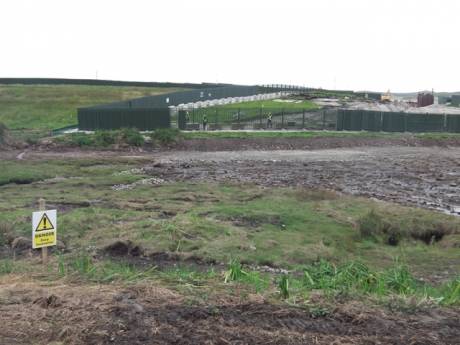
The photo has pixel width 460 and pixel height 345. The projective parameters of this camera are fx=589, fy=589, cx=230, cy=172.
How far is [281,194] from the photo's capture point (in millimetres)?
21391

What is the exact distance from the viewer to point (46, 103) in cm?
6278

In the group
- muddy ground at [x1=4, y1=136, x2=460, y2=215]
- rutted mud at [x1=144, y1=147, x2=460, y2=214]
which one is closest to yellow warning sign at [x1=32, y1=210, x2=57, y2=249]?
muddy ground at [x1=4, y1=136, x2=460, y2=215]

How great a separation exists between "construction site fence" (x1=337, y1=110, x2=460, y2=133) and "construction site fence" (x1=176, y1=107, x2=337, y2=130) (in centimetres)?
147

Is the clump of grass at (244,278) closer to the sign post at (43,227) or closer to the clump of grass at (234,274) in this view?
the clump of grass at (234,274)

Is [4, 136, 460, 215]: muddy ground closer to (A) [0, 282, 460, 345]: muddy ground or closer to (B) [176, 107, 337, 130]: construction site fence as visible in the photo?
(B) [176, 107, 337, 130]: construction site fence

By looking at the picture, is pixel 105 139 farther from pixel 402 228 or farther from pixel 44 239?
pixel 44 239

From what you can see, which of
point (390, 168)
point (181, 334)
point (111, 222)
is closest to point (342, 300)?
point (181, 334)

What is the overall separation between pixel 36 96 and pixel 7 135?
29.7 m

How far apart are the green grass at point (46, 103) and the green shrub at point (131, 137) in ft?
41.0

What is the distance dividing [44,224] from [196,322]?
4.02 metres

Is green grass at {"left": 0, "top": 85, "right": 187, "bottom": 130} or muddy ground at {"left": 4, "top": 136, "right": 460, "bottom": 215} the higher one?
green grass at {"left": 0, "top": 85, "right": 187, "bottom": 130}

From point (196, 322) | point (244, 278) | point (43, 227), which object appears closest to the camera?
point (196, 322)

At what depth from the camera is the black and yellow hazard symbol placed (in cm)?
936

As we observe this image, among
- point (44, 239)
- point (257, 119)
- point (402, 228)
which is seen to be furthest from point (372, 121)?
point (44, 239)
